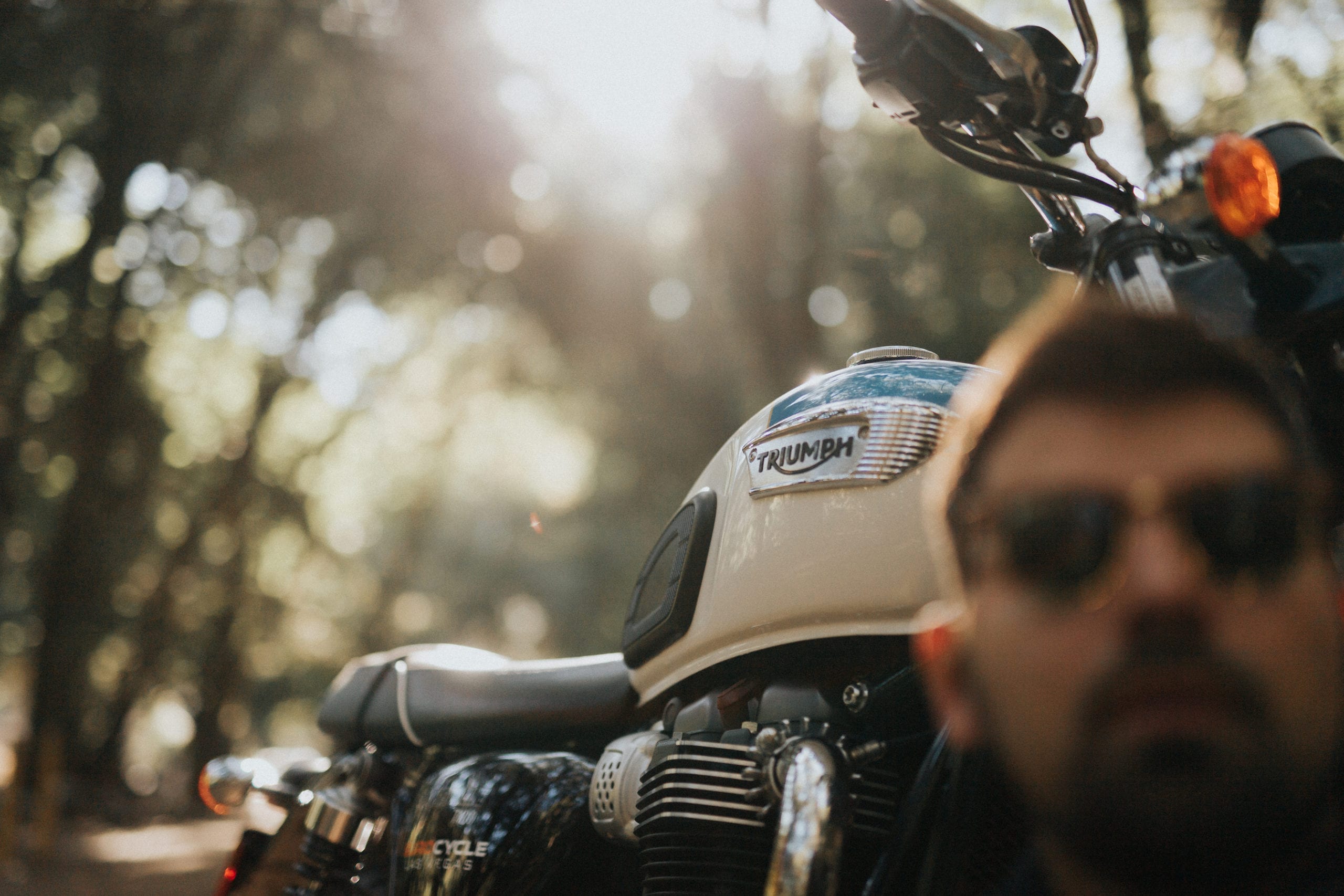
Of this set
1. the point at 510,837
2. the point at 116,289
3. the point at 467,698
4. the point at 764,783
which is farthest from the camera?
the point at 116,289

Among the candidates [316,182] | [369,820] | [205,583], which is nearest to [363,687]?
[369,820]

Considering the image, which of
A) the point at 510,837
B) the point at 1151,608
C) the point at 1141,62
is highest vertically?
the point at 1141,62

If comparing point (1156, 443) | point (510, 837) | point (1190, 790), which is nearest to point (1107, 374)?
point (1156, 443)

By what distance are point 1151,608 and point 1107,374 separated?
0.58 feet

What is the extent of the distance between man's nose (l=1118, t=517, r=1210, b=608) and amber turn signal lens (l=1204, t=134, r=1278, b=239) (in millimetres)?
→ 425

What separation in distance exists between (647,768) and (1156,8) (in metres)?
1.69

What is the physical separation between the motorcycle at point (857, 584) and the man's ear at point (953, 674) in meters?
0.30

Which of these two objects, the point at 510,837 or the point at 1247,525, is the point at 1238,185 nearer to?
Result: the point at 1247,525

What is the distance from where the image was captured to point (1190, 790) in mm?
694

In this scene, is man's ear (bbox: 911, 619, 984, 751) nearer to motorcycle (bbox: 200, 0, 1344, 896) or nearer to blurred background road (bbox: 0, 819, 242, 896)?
motorcycle (bbox: 200, 0, 1344, 896)

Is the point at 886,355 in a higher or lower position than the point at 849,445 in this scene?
higher

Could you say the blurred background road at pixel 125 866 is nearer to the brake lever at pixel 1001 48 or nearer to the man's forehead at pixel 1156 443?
the brake lever at pixel 1001 48

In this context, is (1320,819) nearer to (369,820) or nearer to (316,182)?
(369,820)

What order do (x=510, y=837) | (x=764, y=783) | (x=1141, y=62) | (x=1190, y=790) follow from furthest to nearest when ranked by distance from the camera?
1. (x=1141, y=62)
2. (x=510, y=837)
3. (x=764, y=783)
4. (x=1190, y=790)
